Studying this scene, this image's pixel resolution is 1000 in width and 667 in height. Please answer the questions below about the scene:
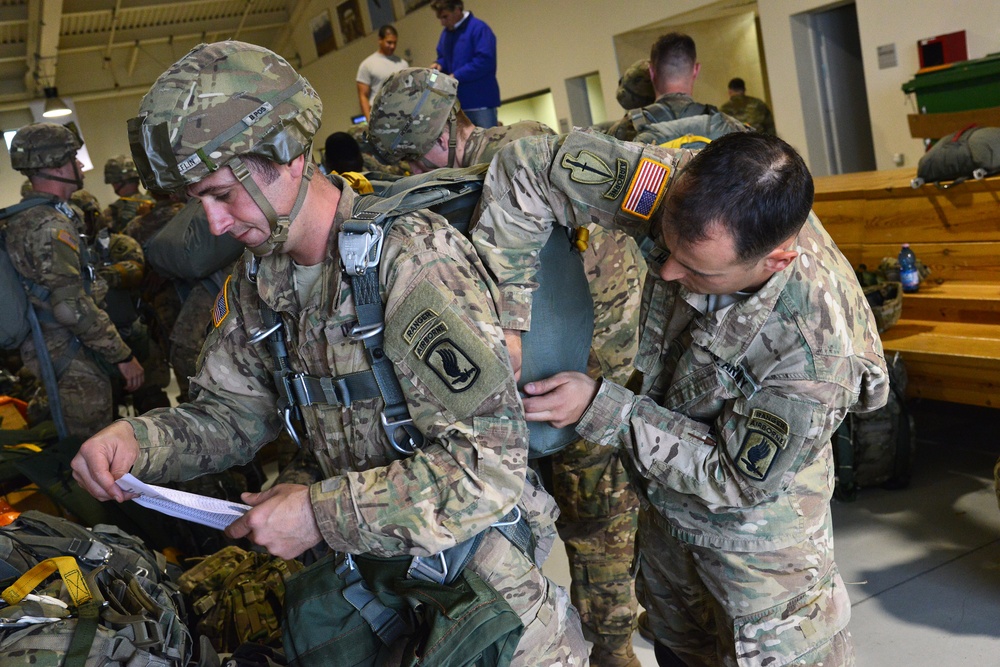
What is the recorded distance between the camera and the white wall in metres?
6.59

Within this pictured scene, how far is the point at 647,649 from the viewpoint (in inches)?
116

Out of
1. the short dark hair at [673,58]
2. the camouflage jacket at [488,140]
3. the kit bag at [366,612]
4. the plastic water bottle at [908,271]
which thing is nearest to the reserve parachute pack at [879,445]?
the plastic water bottle at [908,271]

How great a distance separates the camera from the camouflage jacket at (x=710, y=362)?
152cm

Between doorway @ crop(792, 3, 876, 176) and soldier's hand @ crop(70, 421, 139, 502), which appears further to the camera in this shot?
doorway @ crop(792, 3, 876, 176)

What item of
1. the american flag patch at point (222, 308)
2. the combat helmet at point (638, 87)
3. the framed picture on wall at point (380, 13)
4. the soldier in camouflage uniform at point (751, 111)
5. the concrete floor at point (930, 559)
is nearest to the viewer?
the american flag patch at point (222, 308)

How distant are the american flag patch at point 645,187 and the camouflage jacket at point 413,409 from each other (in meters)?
0.32

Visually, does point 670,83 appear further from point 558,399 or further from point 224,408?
point 224,408

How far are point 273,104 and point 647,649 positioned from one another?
2.28 m

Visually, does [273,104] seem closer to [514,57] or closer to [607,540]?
[607,540]

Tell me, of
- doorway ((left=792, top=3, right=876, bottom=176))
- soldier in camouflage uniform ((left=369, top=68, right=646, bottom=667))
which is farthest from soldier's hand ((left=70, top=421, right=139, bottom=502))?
doorway ((left=792, top=3, right=876, bottom=176))

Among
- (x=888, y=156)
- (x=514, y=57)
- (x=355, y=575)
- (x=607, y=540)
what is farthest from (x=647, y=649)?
(x=514, y=57)

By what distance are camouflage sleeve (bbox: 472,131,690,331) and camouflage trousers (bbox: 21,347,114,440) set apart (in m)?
2.83

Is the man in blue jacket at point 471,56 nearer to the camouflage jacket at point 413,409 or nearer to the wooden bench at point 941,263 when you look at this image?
the wooden bench at point 941,263

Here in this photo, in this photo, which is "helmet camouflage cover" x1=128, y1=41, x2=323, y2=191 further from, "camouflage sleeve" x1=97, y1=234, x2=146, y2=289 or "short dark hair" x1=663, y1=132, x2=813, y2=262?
"camouflage sleeve" x1=97, y1=234, x2=146, y2=289
